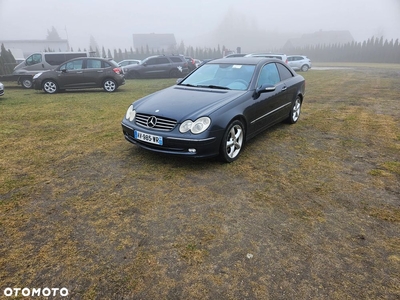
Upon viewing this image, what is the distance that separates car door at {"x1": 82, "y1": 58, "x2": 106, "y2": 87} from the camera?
1201 centimetres

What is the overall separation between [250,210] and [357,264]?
3.64ft

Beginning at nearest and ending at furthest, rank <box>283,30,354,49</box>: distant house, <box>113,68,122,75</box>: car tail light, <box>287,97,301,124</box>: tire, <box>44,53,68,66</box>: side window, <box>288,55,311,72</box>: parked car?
<box>287,97,301,124</box>: tire < <box>113,68,122,75</box>: car tail light < <box>44,53,68,66</box>: side window < <box>288,55,311,72</box>: parked car < <box>283,30,354,49</box>: distant house

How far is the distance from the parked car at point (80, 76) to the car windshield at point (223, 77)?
7.87 metres

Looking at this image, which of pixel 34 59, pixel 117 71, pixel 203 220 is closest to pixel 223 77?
pixel 203 220

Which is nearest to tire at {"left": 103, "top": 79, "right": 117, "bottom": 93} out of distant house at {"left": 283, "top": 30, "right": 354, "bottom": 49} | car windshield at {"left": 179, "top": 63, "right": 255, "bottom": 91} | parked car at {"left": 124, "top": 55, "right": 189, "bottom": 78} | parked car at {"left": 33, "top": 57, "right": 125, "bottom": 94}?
parked car at {"left": 33, "top": 57, "right": 125, "bottom": 94}

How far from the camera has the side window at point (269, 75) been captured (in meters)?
5.00

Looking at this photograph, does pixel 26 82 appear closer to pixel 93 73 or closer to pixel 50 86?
pixel 50 86

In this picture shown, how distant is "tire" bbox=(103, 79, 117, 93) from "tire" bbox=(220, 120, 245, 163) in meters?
9.50

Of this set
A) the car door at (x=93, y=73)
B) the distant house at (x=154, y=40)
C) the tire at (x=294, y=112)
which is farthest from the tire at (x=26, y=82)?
the distant house at (x=154, y=40)

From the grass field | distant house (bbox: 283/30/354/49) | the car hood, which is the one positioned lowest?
the grass field

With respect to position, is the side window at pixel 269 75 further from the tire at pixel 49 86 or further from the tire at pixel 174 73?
the tire at pixel 174 73

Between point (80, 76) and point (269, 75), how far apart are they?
30.9 ft

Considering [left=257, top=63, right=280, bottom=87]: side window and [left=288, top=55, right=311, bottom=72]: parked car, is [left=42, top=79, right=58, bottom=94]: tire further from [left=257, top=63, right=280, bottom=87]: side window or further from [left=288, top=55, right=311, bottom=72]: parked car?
[left=288, top=55, right=311, bottom=72]: parked car

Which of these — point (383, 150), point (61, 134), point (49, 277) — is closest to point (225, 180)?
point (49, 277)
